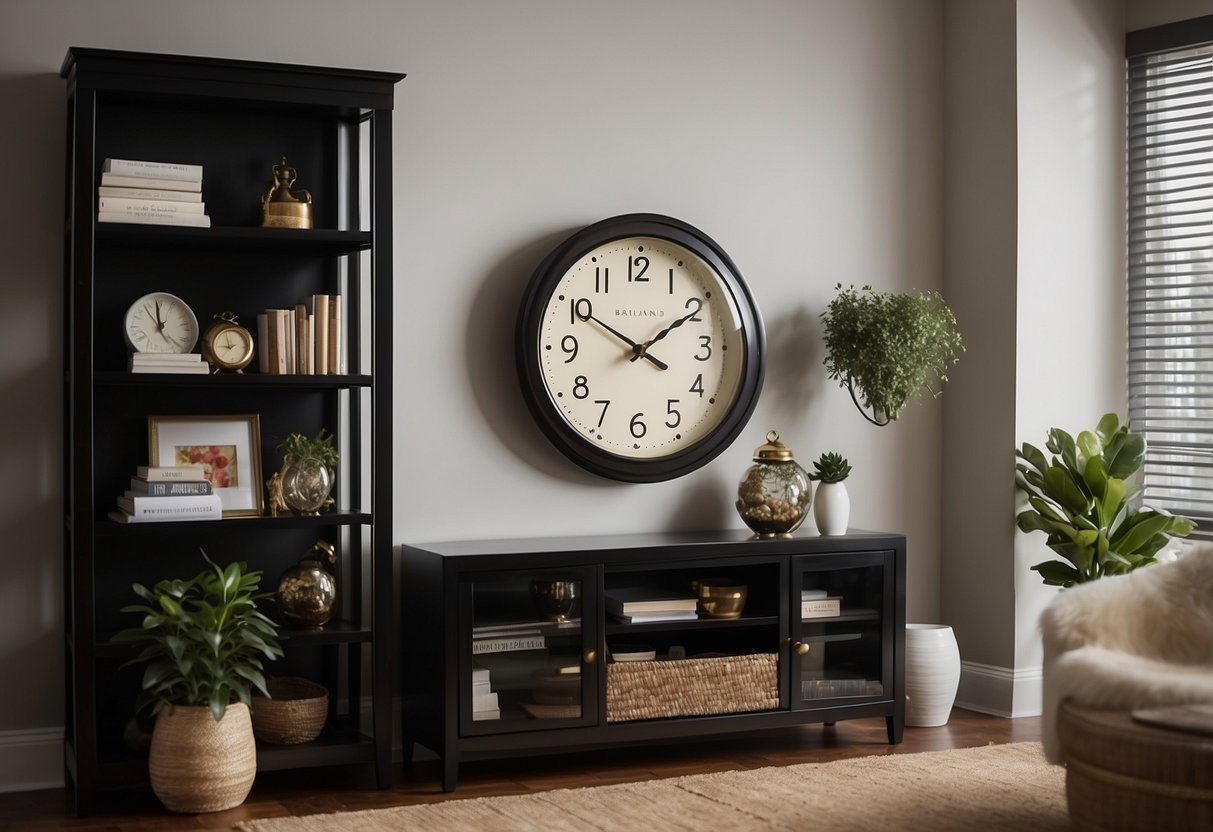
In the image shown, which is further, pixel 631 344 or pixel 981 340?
pixel 981 340

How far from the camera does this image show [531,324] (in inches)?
164

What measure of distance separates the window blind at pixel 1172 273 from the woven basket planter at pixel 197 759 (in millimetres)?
3255

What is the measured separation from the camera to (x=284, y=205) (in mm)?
3723

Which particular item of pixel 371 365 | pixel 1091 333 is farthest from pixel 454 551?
pixel 1091 333

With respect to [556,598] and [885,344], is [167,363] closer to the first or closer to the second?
[556,598]

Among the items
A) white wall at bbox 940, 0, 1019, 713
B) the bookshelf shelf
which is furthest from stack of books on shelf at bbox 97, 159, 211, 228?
white wall at bbox 940, 0, 1019, 713

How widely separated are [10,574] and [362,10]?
1927mm

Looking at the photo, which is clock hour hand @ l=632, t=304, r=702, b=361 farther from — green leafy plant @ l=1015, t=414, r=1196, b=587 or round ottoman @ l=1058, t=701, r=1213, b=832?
round ottoman @ l=1058, t=701, r=1213, b=832

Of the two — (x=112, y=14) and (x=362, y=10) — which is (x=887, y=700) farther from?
(x=112, y=14)

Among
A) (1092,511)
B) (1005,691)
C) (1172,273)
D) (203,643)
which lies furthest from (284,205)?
(1172,273)

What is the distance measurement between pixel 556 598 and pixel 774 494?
84cm

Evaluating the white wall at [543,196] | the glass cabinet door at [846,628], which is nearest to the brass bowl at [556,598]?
the white wall at [543,196]

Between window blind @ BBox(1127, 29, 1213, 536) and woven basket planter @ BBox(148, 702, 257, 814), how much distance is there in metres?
3.26

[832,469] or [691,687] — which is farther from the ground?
[832,469]
